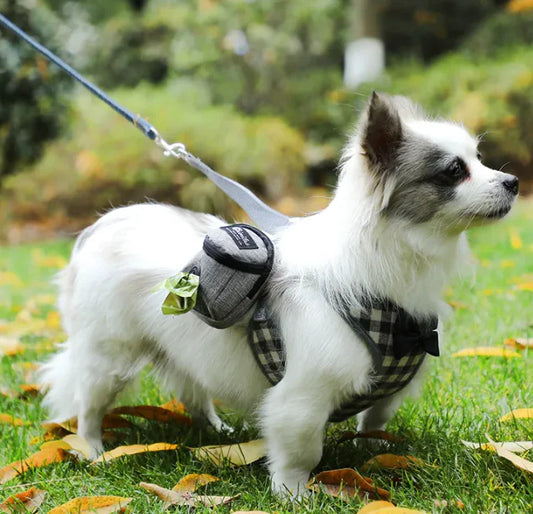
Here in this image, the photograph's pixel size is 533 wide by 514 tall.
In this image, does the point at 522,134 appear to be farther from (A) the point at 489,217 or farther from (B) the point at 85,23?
(B) the point at 85,23

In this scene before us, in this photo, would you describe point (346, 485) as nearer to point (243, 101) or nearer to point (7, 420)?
point (7, 420)

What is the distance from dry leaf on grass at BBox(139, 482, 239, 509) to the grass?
0.03m

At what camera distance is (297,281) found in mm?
2096

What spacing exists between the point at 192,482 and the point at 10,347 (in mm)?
1940

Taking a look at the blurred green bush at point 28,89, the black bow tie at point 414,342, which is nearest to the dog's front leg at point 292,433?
the black bow tie at point 414,342

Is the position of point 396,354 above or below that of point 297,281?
below

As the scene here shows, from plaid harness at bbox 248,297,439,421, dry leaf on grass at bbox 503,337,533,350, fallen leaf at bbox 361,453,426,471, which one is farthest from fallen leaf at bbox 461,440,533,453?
dry leaf on grass at bbox 503,337,533,350

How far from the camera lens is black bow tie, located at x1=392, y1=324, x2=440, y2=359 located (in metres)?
2.06

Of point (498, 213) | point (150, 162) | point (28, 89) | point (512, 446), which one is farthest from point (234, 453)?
point (150, 162)

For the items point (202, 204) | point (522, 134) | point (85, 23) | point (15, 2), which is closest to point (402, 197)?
point (202, 204)

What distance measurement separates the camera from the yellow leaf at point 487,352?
3.07 m

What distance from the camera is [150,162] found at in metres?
8.09

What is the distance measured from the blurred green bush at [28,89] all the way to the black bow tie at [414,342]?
6.00m

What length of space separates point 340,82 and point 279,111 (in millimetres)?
1113
